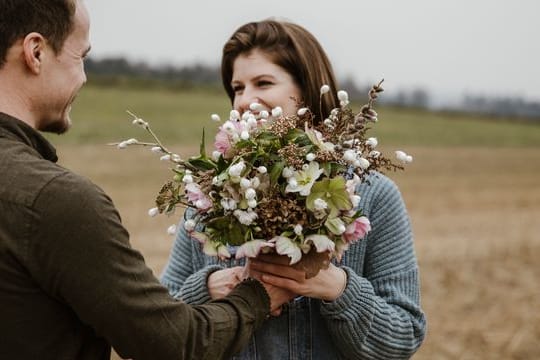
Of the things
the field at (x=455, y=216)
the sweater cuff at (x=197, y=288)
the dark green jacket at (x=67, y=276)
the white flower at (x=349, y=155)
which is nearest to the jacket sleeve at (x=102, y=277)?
the dark green jacket at (x=67, y=276)

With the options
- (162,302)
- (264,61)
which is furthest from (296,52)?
(162,302)

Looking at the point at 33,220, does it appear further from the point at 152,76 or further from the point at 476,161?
the point at 152,76

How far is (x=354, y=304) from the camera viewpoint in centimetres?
250

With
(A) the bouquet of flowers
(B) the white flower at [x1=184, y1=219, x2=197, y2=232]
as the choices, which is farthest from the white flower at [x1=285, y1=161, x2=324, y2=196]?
(B) the white flower at [x1=184, y1=219, x2=197, y2=232]

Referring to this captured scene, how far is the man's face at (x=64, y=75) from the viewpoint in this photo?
2.08m

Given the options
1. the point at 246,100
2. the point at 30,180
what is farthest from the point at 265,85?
the point at 30,180

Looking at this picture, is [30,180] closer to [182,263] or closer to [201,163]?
[201,163]

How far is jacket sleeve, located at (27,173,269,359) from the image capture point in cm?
179

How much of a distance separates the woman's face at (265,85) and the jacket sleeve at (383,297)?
21.4 inches

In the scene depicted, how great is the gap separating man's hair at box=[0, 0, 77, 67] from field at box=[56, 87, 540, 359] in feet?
17.6

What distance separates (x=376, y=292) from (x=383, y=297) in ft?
0.11

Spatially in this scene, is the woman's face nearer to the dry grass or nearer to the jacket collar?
the jacket collar

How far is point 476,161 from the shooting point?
95.7ft

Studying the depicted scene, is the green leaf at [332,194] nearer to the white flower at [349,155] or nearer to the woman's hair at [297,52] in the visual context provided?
the white flower at [349,155]
